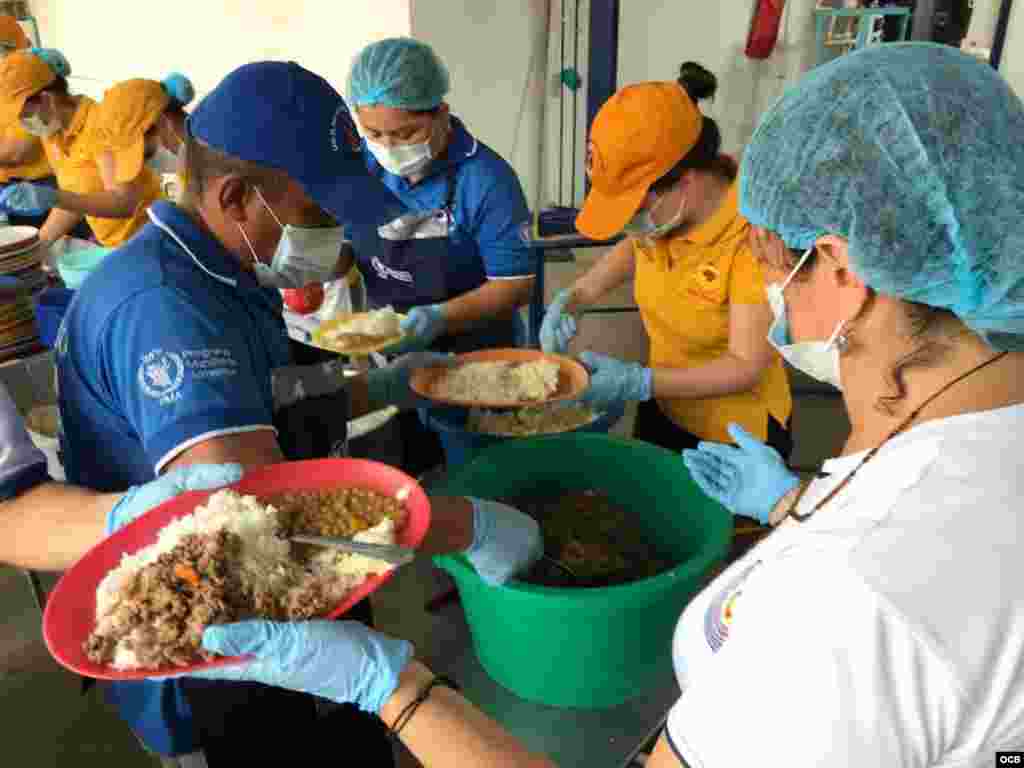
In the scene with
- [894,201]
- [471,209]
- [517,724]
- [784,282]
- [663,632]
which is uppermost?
[894,201]

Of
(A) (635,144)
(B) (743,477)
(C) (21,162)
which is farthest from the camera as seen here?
(C) (21,162)

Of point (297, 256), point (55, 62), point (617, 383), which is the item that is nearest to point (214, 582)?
point (297, 256)

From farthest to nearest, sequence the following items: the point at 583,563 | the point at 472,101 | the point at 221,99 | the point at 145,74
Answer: the point at 145,74 → the point at 472,101 → the point at 583,563 → the point at 221,99

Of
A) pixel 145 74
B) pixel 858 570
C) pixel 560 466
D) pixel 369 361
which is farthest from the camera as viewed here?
pixel 145 74

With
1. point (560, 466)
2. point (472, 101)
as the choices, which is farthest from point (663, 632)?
point (472, 101)

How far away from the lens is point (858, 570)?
2.01 feet

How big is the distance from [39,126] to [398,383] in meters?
2.55

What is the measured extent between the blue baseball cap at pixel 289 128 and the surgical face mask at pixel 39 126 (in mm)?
2719

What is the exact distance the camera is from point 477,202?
207cm

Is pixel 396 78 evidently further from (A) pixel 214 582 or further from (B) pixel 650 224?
(A) pixel 214 582

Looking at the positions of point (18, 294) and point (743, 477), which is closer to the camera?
point (743, 477)

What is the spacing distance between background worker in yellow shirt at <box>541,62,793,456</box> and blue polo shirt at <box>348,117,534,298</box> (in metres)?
0.40

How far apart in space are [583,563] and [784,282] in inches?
24.4

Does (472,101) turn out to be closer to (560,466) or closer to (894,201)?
(560,466)
